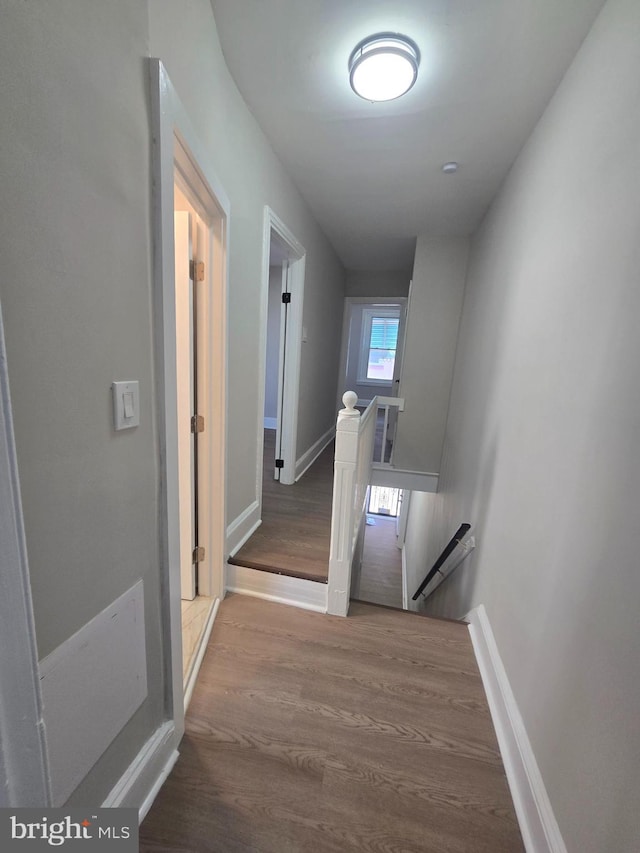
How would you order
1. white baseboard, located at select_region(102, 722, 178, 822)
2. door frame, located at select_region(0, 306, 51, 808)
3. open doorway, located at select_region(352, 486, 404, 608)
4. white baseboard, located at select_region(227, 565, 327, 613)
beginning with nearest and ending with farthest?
door frame, located at select_region(0, 306, 51, 808), white baseboard, located at select_region(102, 722, 178, 822), white baseboard, located at select_region(227, 565, 327, 613), open doorway, located at select_region(352, 486, 404, 608)

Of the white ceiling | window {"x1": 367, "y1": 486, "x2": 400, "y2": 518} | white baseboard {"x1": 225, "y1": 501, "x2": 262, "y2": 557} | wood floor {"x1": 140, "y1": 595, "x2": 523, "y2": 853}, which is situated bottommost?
window {"x1": 367, "y1": 486, "x2": 400, "y2": 518}

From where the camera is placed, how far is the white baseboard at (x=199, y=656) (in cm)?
135

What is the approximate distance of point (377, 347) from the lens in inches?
313

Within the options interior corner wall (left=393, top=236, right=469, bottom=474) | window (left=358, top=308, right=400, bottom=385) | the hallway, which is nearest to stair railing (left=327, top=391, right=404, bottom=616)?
the hallway

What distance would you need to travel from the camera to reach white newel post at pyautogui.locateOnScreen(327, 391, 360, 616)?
5.29 ft

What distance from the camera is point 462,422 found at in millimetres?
2711

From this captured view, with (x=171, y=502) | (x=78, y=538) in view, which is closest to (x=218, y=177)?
(x=171, y=502)

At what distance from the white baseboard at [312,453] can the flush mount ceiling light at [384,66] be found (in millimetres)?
2674

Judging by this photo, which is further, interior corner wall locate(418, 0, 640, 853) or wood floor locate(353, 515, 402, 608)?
wood floor locate(353, 515, 402, 608)

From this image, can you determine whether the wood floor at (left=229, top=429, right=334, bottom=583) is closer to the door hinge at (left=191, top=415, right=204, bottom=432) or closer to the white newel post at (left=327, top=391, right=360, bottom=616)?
the white newel post at (left=327, top=391, right=360, bottom=616)

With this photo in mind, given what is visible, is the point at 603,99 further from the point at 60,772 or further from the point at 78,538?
the point at 60,772

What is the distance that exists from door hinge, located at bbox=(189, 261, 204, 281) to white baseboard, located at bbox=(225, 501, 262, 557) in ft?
4.54

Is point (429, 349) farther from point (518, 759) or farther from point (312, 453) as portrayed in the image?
point (518, 759)

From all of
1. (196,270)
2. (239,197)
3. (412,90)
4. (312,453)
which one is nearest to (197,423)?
(196,270)
